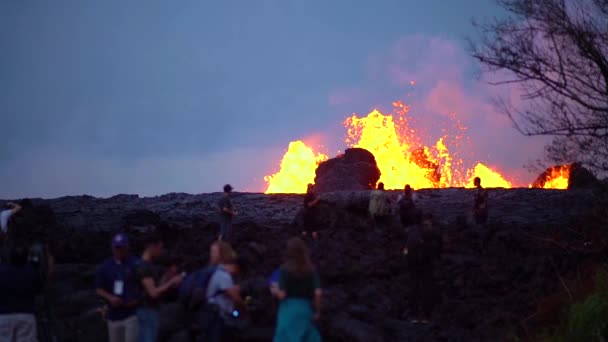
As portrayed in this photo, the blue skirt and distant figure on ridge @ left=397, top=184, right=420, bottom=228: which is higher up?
distant figure on ridge @ left=397, top=184, right=420, bottom=228

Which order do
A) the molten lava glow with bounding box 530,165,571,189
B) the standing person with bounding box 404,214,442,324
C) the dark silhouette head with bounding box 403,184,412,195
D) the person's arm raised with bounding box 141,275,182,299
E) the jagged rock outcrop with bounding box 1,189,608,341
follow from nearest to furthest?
the person's arm raised with bounding box 141,275,182,299 → the jagged rock outcrop with bounding box 1,189,608,341 → the standing person with bounding box 404,214,442,324 → the dark silhouette head with bounding box 403,184,412,195 → the molten lava glow with bounding box 530,165,571,189

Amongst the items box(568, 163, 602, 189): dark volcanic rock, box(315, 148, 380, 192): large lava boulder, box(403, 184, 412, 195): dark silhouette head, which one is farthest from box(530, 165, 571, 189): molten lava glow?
box(403, 184, 412, 195): dark silhouette head

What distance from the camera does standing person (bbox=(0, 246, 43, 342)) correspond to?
1131cm

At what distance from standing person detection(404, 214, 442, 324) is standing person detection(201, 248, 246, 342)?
7431 millimetres

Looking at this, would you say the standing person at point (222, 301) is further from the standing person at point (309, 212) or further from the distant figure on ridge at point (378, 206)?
the distant figure on ridge at point (378, 206)

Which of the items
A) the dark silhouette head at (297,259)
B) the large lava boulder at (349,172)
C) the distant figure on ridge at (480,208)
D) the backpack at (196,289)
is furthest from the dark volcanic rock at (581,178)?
the backpack at (196,289)

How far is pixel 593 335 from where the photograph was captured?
13.2 metres

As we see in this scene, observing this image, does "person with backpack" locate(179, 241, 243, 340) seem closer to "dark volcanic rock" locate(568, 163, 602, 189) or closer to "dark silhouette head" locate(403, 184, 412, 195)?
"dark volcanic rock" locate(568, 163, 602, 189)

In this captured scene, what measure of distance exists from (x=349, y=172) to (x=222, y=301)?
3348 centimetres

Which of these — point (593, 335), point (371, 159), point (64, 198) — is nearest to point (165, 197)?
point (64, 198)

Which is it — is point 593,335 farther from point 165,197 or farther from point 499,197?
point 165,197

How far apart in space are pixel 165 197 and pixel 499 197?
50.7 ft

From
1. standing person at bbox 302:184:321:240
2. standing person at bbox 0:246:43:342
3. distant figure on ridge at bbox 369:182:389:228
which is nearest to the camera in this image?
standing person at bbox 0:246:43:342

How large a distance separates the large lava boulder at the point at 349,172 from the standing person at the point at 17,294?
31.8 meters
